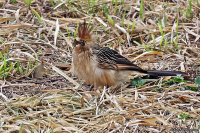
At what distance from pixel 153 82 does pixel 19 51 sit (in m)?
2.23

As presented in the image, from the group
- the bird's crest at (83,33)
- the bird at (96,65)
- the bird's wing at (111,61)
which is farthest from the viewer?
the bird's wing at (111,61)

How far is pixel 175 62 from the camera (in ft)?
16.3

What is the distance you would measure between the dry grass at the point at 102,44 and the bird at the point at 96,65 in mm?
160

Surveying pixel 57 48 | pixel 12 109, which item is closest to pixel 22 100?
pixel 12 109

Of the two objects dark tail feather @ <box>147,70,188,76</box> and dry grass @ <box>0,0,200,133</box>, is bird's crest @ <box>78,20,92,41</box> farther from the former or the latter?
dark tail feather @ <box>147,70,188,76</box>

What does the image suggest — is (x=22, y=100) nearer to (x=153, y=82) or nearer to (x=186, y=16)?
(x=153, y=82)

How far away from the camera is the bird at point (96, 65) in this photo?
4.14m

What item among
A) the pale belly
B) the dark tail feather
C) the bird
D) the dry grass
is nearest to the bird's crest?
the bird

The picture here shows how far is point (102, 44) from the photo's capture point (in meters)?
5.42

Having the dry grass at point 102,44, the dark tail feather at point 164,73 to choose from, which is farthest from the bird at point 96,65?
the dry grass at point 102,44

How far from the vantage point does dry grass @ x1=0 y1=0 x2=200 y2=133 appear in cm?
333

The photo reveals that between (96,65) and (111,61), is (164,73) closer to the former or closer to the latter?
(111,61)

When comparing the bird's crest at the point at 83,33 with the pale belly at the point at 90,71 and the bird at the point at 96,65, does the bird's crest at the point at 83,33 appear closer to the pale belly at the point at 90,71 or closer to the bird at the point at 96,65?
the bird at the point at 96,65

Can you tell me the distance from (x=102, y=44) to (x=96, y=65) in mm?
1237
